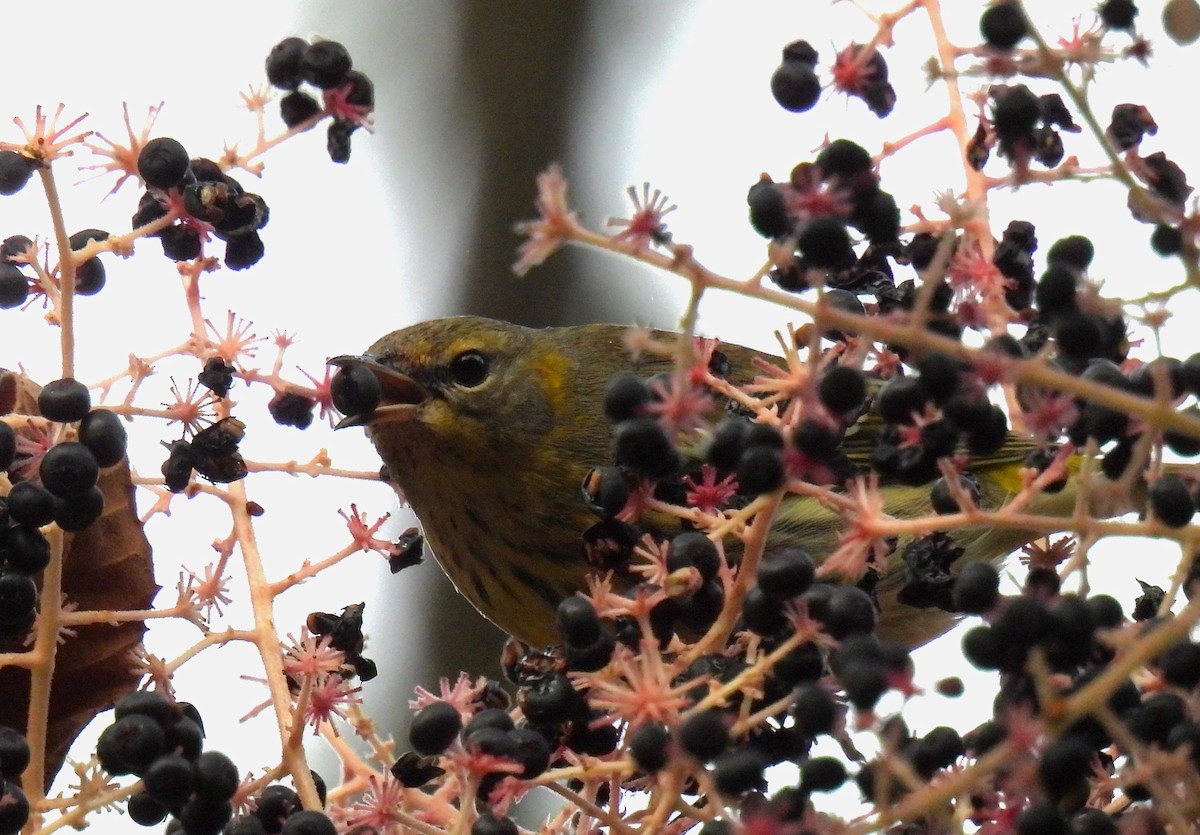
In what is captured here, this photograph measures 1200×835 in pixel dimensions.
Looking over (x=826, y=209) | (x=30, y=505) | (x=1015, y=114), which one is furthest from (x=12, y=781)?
(x=1015, y=114)

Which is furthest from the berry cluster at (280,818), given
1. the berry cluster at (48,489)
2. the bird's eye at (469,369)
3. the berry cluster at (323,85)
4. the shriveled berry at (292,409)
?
the bird's eye at (469,369)

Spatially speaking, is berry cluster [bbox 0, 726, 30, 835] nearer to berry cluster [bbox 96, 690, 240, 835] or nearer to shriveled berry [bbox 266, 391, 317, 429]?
berry cluster [bbox 96, 690, 240, 835]

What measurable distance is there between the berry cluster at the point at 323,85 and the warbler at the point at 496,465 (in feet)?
3.44

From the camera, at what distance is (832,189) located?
1.41 metres

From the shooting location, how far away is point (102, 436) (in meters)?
1.74

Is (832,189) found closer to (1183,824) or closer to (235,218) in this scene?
(1183,824)

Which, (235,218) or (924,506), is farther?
(924,506)

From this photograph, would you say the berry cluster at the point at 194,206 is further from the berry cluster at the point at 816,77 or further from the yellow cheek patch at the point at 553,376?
the yellow cheek patch at the point at 553,376

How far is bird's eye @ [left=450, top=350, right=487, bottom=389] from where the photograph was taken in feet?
10.4

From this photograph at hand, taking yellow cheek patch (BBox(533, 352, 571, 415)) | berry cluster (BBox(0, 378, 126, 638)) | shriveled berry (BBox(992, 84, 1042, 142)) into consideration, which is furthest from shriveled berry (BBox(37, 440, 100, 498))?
yellow cheek patch (BBox(533, 352, 571, 415))

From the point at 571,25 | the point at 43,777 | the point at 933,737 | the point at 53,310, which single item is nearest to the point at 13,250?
the point at 53,310

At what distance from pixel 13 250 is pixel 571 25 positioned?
3.46 m

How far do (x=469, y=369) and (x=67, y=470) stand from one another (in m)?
1.55

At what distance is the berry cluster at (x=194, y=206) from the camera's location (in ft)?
5.94
